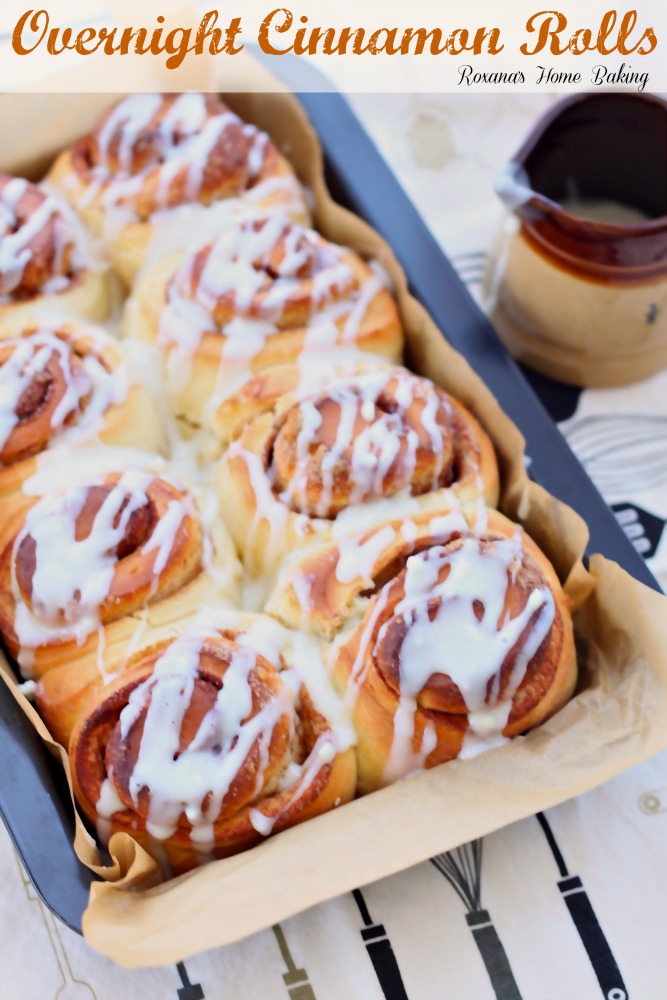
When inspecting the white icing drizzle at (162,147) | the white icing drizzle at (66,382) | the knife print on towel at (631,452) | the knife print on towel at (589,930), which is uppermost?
the white icing drizzle at (162,147)

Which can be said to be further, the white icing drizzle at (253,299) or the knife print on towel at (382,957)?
the white icing drizzle at (253,299)

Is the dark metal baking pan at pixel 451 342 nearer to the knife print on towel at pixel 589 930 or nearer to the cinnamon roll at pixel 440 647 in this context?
the cinnamon roll at pixel 440 647

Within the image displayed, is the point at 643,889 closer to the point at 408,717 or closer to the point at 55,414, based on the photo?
the point at 408,717

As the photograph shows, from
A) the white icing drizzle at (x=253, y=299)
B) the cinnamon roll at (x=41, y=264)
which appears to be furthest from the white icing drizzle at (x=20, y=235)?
the white icing drizzle at (x=253, y=299)

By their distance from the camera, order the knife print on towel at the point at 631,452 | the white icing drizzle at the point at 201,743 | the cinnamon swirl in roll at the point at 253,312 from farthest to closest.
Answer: the knife print on towel at the point at 631,452, the cinnamon swirl in roll at the point at 253,312, the white icing drizzle at the point at 201,743

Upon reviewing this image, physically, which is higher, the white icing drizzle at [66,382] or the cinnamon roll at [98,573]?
the white icing drizzle at [66,382]

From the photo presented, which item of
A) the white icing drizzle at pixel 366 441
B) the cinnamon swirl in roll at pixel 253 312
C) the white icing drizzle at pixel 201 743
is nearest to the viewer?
the white icing drizzle at pixel 201 743
